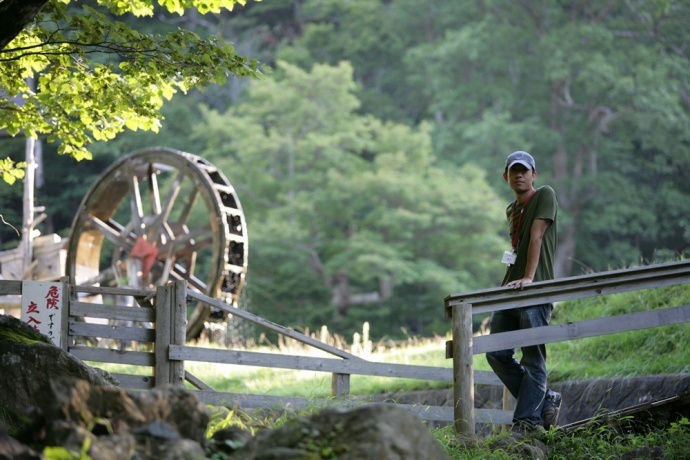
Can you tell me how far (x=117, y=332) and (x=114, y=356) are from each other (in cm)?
35

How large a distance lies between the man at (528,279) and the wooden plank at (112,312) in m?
2.96

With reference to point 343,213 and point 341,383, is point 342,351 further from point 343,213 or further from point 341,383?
point 343,213

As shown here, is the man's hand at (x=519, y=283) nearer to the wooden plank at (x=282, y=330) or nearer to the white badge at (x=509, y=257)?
the white badge at (x=509, y=257)

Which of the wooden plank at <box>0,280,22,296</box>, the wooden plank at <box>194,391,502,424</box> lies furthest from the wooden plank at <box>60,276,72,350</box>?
the wooden plank at <box>194,391,502,424</box>

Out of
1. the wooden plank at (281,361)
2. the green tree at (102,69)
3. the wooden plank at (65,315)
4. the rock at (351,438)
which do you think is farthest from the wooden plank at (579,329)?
the wooden plank at (65,315)

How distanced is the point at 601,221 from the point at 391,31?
1052cm

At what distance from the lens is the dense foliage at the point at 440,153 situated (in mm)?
27266

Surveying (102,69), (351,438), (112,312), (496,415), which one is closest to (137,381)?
(112,312)

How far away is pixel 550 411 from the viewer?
657 cm

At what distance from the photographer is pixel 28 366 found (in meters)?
6.01

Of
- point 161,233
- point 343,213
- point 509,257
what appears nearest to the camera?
point 509,257

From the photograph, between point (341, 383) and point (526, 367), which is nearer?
point (526, 367)

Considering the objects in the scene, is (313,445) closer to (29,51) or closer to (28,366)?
(28,366)

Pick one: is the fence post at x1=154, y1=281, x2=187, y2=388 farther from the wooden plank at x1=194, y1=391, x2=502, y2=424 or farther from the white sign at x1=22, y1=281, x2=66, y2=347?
the white sign at x1=22, y1=281, x2=66, y2=347
